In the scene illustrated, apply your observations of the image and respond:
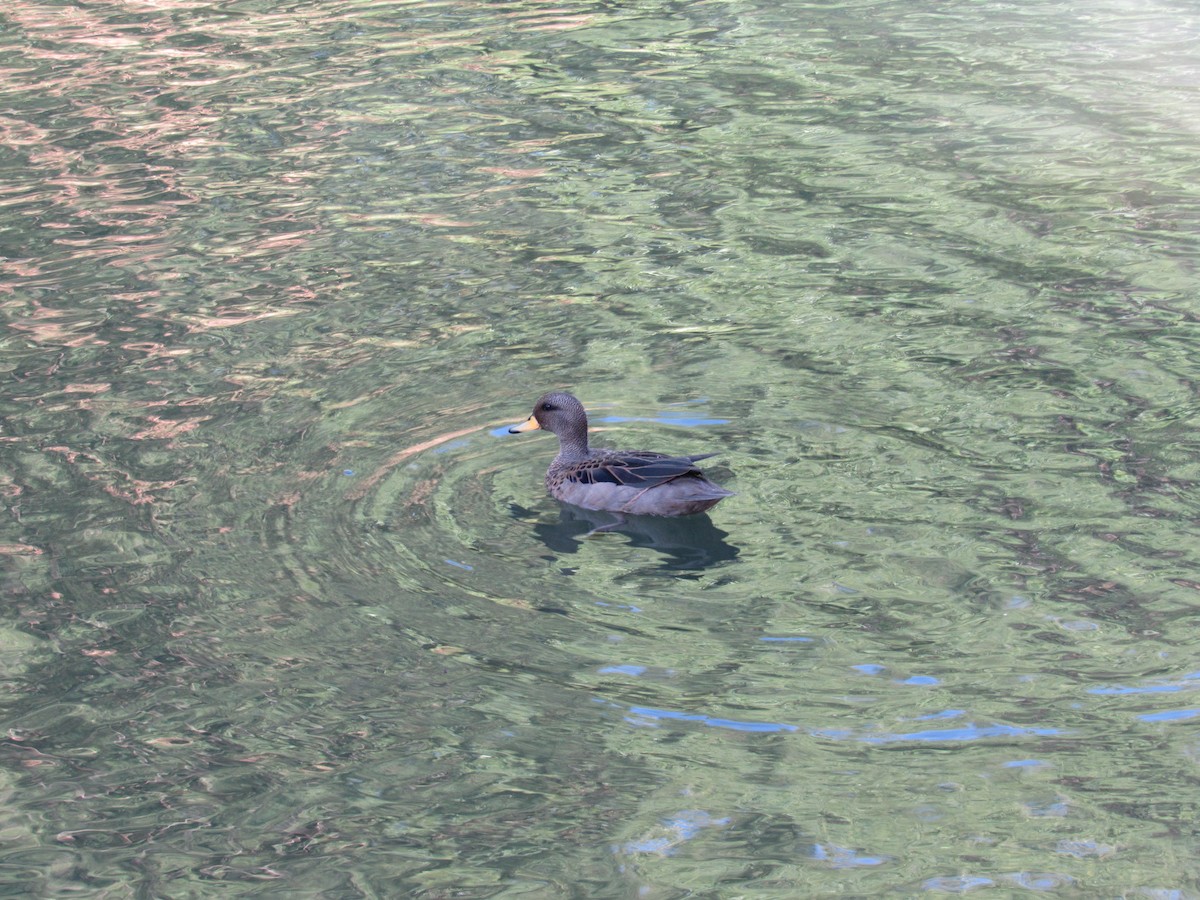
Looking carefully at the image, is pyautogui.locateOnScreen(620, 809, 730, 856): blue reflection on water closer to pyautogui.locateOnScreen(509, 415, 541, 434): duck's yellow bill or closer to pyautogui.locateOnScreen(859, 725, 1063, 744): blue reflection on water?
pyautogui.locateOnScreen(859, 725, 1063, 744): blue reflection on water

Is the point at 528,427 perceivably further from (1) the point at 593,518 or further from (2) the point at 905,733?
(2) the point at 905,733

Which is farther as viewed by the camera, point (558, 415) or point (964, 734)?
point (558, 415)

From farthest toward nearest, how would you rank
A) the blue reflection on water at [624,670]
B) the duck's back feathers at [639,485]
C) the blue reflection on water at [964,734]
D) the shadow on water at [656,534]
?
the duck's back feathers at [639,485] → the shadow on water at [656,534] → the blue reflection on water at [624,670] → the blue reflection on water at [964,734]

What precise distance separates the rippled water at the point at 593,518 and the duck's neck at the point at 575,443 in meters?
0.36

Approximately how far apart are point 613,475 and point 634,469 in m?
0.12

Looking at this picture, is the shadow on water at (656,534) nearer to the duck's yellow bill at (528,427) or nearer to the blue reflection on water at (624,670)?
the duck's yellow bill at (528,427)

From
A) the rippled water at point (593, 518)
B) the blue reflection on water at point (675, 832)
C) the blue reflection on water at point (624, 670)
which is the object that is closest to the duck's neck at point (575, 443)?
the rippled water at point (593, 518)

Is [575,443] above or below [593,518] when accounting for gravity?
above

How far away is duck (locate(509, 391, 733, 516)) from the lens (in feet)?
27.1

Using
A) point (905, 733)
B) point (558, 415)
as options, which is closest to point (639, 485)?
point (558, 415)

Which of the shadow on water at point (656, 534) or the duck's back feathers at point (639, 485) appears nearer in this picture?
the shadow on water at point (656, 534)

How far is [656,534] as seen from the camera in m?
8.37

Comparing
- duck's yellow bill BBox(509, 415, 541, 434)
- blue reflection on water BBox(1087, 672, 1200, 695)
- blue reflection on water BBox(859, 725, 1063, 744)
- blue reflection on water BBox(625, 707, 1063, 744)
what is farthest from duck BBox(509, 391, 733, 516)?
blue reflection on water BBox(1087, 672, 1200, 695)

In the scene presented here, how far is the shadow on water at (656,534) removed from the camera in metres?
7.95
